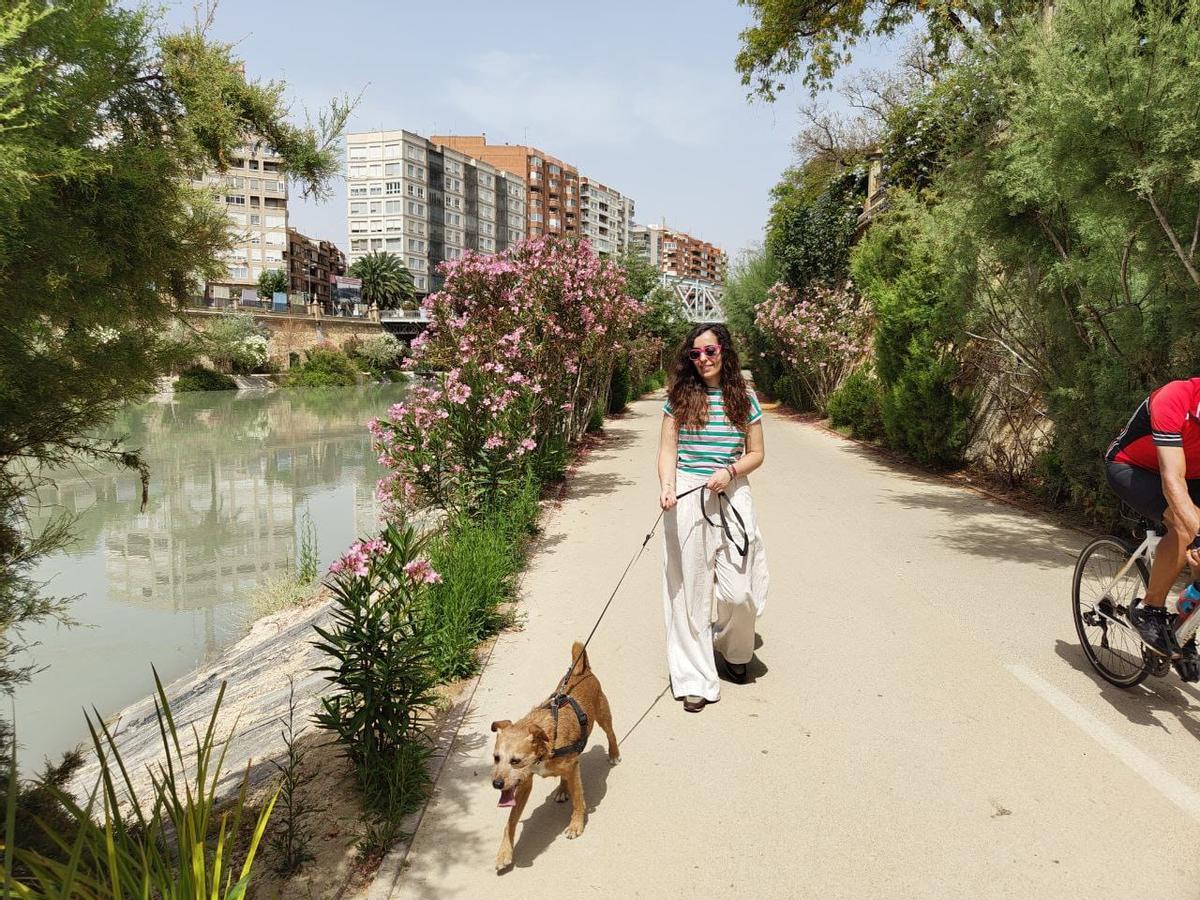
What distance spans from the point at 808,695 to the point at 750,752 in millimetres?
791

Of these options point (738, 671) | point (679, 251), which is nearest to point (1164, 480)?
point (738, 671)

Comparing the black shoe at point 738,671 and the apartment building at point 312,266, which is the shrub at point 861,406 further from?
the apartment building at point 312,266

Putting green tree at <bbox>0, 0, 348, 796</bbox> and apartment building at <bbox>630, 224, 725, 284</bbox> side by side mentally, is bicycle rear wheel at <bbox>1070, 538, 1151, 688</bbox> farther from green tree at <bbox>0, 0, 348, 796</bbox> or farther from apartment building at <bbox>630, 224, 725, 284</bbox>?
apartment building at <bbox>630, 224, 725, 284</bbox>

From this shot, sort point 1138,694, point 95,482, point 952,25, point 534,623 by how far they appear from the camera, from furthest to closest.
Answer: point 95,482 < point 952,25 < point 534,623 < point 1138,694

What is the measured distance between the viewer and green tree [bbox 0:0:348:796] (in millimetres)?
2756

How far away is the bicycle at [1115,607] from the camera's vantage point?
13.7 ft

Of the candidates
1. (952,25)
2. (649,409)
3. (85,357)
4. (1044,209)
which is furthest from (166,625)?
(649,409)

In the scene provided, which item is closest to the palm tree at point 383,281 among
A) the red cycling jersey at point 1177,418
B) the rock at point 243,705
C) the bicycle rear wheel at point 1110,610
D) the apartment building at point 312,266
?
the apartment building at point 312,266

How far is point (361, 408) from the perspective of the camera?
41.5 metres

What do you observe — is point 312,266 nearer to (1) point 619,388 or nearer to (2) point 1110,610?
(1) point 619,388

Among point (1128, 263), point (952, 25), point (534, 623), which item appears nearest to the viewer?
point (534, 623)

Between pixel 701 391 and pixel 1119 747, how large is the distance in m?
2.60

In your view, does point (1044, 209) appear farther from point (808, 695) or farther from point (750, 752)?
point (750, 752)

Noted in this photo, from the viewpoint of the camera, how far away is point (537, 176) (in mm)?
123938
